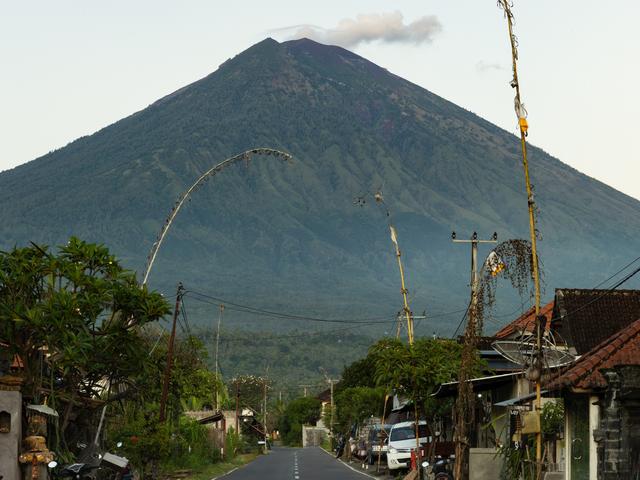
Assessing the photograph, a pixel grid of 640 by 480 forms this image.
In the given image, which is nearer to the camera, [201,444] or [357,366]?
[201,444]

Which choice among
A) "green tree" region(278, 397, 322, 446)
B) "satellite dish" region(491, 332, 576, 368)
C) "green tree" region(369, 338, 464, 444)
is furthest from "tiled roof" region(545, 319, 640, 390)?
"green tree" region(278, 397, 322, 446)

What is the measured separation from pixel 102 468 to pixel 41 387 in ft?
9.97

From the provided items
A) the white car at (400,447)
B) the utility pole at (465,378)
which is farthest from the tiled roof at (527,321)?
the utility pole at (465,378)

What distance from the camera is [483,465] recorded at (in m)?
39.0

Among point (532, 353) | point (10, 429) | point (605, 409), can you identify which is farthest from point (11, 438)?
point (605, 409)

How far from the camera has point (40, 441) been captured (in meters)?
35.7

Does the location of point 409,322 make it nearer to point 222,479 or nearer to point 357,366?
point 222,479

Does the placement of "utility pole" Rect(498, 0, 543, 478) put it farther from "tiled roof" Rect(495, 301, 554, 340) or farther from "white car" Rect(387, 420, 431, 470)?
"white car" Rect(387, 420, 431, 470)

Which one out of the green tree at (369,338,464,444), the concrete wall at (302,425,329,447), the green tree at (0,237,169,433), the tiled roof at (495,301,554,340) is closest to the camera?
the green tree at (0,237,169,433)

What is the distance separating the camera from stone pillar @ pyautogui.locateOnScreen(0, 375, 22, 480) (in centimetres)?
3466

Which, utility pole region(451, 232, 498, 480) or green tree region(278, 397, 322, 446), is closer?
utility pole region(451, 232, 498, 480)

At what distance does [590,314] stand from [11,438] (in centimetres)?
1985

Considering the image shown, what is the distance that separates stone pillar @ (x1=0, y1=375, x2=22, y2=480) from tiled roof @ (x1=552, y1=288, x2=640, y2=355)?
57.8ft

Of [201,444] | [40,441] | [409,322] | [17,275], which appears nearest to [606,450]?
[40,441]
